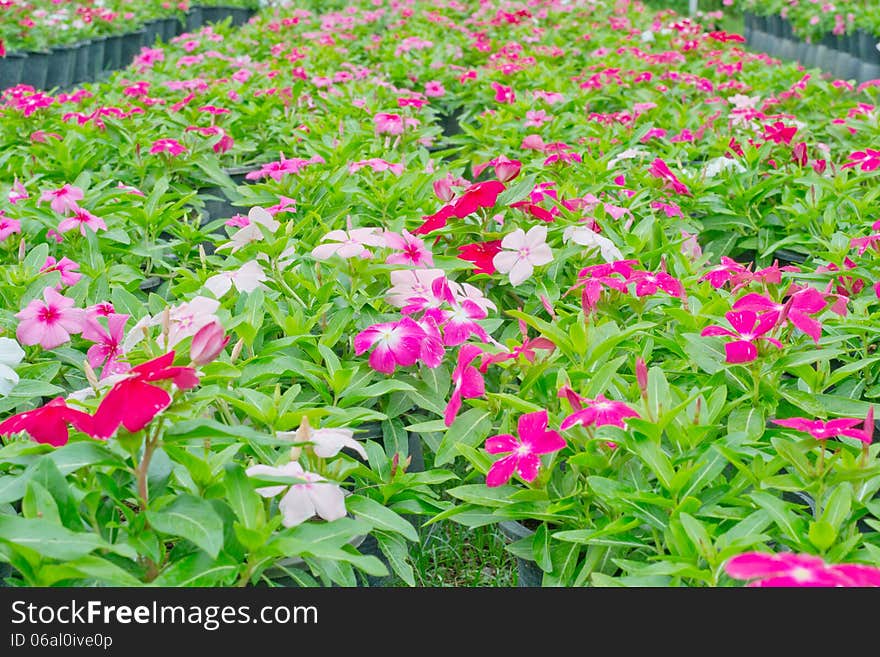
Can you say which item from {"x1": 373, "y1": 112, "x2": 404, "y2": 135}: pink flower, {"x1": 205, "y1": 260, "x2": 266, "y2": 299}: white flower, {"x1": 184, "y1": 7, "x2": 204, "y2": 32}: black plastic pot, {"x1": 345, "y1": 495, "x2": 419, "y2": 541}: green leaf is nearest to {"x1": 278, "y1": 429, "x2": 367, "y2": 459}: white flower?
{"x1": 345, "y1": 495, "x2": 419, "y2": 541}: green leaf

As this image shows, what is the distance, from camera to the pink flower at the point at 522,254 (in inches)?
71.8

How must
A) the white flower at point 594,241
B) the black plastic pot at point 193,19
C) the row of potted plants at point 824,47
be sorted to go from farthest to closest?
the black plastic pot at point 193,19
the row of potted plants at point 824,47
the white flower at point 594,241

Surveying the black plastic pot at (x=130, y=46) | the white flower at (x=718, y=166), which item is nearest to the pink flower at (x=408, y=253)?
the white flower at (x=718, y=166)

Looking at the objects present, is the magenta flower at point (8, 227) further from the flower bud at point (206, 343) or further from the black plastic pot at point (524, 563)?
the black plastic pot at point (524, 563)

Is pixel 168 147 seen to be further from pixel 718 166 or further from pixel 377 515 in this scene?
pixel 377 515

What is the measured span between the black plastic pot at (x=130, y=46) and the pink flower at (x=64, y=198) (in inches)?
310

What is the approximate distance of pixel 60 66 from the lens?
8.12m

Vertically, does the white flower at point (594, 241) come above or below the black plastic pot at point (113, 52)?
above

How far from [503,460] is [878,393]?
0.70 metres

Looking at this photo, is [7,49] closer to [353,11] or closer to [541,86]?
[353,11]

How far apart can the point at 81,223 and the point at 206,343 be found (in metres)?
1.14

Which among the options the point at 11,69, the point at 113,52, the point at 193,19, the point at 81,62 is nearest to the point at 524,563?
the point at 11,69
